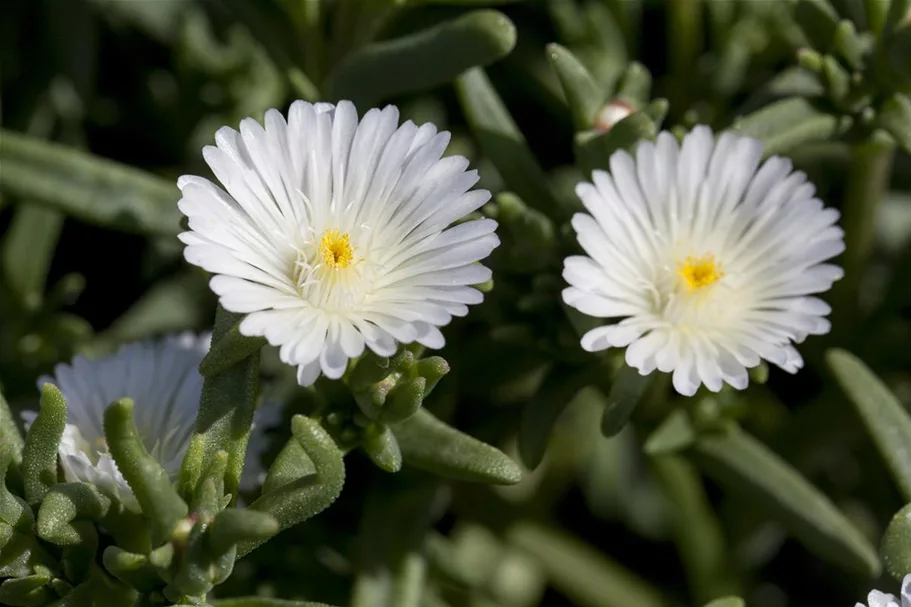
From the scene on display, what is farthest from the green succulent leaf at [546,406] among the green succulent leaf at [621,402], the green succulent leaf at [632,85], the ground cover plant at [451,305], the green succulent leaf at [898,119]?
the green succulent leaf at [898,119]

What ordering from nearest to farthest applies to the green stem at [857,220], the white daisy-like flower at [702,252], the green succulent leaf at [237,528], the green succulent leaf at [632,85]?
the green succulent leaf at [237,528]
the white daisy-like flower at [702,252]
the green succulent leaf at [632,85]
the green stem at [857,220]

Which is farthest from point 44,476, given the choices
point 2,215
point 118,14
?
point 2,215

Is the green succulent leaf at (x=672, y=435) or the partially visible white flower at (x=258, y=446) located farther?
the green succulent leaf at (x=672, y=435)

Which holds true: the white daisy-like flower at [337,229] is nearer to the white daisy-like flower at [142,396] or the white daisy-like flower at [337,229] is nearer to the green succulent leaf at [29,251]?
the white daisy-like flower at [142,396]

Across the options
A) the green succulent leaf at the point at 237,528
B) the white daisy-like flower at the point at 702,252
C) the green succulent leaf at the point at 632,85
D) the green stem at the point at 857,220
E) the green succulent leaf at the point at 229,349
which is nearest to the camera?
the green succulent leaf at the point at 237,528

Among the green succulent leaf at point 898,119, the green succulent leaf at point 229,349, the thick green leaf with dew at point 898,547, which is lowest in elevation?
the thick green leaf with dew at point 898,547

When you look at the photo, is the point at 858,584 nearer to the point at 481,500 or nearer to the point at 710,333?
the point at 481,500

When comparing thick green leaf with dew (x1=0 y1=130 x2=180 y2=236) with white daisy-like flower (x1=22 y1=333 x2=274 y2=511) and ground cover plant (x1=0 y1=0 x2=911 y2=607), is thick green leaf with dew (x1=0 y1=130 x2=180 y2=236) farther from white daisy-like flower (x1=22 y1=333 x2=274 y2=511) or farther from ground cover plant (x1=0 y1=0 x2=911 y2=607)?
white daisy-like flower (x1=22 y1=333 x2=274 y2=511)
